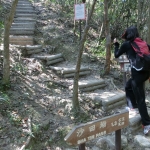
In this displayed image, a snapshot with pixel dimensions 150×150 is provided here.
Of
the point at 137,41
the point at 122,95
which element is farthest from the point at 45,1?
the point at 137,41

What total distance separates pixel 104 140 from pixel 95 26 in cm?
701

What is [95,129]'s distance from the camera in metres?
2.57

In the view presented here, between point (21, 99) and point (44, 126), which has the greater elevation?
point (21, 99)

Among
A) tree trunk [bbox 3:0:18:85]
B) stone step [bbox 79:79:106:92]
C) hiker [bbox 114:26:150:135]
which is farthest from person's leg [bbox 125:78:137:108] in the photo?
tree trunk [bbox 3:0:18:85]

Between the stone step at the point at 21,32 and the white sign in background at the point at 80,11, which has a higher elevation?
the white sign in background at the point at 80,11

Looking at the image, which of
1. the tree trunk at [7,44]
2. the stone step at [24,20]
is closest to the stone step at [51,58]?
the tree trunk at [7,44]

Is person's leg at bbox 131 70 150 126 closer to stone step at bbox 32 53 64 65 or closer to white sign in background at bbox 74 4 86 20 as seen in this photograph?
stone step at bbox 32 53 64 65

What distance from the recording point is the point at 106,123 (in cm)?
269

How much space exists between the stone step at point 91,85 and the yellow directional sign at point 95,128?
295cm

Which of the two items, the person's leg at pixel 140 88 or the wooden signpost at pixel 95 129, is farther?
the person's leg at pixel 140 88

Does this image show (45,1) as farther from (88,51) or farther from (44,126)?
(44,126)

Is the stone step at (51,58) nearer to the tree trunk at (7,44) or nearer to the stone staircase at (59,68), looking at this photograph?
the stone staircase at (59,68)

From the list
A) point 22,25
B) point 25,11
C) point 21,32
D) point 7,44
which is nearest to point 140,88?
point 7,44

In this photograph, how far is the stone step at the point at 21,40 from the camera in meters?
7.30
